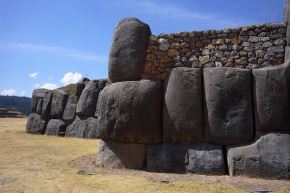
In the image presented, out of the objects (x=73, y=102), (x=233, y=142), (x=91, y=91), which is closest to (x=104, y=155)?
(x=233, y=142)

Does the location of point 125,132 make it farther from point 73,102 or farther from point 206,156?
point 73,102

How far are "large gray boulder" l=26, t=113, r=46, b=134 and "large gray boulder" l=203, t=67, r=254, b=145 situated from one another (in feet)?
52.0

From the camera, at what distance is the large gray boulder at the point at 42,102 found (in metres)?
24.4

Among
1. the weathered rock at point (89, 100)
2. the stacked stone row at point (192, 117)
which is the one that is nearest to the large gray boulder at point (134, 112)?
the stacked stone row at point (192, 117)

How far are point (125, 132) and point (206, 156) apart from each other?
98.3 inches

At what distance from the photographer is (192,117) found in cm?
1059

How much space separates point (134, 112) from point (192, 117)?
1732mm

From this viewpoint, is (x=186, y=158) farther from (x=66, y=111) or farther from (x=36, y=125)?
(x=36, y=125)

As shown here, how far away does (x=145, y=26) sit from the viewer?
11812 millimetres

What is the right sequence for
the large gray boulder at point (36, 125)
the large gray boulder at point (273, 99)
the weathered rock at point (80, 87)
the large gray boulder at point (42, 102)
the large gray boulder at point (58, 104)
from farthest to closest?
1. the large gray boulder at point (42, 102)
2. the large gray boulder at point (36, 125)
3. the large gray boulder at point (58, 104)
4. the weathered rock at point (80, 87)
5. the large gray boulder at point (273, 99)

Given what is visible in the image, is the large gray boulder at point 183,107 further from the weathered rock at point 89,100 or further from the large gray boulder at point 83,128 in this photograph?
the weathered rock at point 89,100

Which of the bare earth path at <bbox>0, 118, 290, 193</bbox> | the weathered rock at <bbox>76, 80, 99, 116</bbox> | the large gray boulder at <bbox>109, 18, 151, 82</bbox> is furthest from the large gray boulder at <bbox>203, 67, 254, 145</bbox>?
the weathered rock at <bbox>76, 80, 99, 116</bbox>

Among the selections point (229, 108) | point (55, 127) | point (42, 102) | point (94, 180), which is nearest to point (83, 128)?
point (55, 127)

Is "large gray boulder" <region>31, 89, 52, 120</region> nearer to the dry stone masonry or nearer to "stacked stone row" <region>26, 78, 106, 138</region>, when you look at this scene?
"stacked stone row" <region>26, 78, 106, 138</region>
